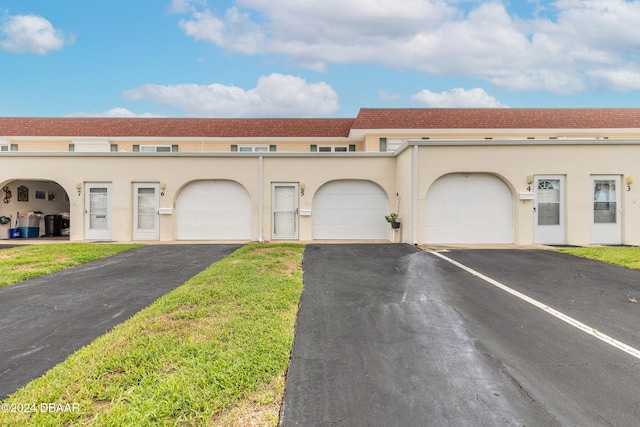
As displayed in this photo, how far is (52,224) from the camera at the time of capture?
48.8 ft

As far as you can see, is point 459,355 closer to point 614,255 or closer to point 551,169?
point 614,255

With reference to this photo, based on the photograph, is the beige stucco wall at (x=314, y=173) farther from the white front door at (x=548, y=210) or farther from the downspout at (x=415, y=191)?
the white front door at (x=548, y=210)

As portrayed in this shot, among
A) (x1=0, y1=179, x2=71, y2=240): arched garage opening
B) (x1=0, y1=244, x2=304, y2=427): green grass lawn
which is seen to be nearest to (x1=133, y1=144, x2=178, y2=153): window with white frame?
(x1=0, y1=179, x2=71, y2=240): arched garage opening

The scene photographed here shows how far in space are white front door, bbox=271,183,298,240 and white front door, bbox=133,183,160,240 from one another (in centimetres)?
456

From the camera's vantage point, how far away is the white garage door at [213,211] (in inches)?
487

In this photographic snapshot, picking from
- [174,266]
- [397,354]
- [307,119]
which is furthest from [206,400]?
[307,119]

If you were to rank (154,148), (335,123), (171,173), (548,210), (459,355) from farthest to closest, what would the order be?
1. (335,123)
2. (154,148)
3. (171,173)
4. (548,210)
5. (459,355)

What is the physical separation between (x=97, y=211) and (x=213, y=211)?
454 cm

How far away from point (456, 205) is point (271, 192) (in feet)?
22.6

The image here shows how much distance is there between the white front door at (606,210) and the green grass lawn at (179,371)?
11.7 m

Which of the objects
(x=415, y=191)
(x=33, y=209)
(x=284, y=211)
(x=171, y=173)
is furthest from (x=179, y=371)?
(x=33, y=209)

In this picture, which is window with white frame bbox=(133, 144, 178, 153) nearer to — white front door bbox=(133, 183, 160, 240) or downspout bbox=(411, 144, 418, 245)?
white front door bbox=(133, 183, 160, 240)

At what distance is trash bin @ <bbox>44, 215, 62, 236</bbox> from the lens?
1468 centimetres

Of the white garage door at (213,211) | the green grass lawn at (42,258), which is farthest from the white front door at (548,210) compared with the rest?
the green grass lawn at (42,258)
